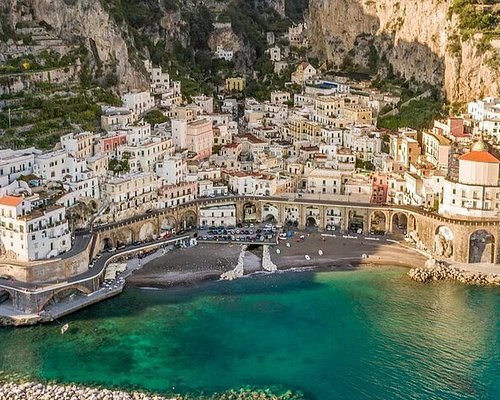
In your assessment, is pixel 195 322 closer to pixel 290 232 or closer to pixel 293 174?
pixel 290 232

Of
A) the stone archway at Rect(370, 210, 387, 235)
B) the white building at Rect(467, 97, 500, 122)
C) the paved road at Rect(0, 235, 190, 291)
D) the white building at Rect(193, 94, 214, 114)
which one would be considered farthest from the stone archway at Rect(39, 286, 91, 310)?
the white building at Rect(467, 97, 500, 122)

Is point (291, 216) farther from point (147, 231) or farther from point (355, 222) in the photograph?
point (147, 231)

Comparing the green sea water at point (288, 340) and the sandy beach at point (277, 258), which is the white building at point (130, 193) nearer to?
the sandy beach at point (277, 258)

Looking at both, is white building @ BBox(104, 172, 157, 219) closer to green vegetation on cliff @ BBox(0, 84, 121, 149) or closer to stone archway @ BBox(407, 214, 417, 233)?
green vegetation on cliff @ BBox(0, 84, 121, 149)

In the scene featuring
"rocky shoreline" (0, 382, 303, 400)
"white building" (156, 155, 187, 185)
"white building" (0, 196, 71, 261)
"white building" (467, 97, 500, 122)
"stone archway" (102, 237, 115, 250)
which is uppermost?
"white building" (467, 97, 500, 122)

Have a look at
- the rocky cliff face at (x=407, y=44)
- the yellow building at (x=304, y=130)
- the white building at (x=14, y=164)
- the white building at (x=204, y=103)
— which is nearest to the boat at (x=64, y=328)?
the white building at (x=14, y=164)

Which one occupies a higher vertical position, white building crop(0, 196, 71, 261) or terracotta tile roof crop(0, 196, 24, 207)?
terracotta tile roof crop(0, 196, 24, 207)

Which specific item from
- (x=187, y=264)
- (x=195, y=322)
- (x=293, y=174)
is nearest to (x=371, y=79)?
(x=293, y=174)
